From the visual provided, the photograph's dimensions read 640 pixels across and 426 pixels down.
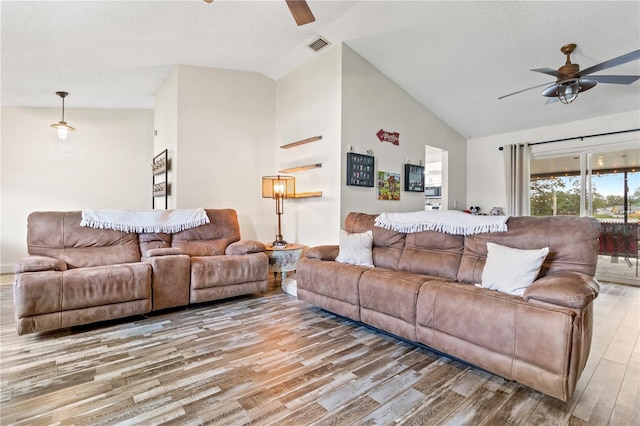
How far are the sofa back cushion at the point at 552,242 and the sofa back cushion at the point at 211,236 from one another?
9.14 ft

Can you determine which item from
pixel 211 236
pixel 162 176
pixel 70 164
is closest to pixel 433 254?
pixel 211 236

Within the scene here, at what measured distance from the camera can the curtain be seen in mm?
5609

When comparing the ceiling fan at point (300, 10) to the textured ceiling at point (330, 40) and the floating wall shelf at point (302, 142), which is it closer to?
the textured ceiling at point (330, 40)

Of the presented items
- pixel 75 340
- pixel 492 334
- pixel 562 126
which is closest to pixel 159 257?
pixel 75 340

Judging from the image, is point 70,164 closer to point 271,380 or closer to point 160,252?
point 160,252

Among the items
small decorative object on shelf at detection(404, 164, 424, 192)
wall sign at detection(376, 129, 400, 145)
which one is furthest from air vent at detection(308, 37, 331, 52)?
small decorative object on shelf at detection(404, 164, 424, 192)

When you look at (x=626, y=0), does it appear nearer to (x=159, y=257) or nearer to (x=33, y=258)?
(x=159, y=257)

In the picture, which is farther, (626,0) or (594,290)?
(626,0)

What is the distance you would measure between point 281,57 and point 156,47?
159 cm

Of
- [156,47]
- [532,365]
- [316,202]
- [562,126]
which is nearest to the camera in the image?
[532,365]

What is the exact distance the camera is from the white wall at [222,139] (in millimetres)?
4371

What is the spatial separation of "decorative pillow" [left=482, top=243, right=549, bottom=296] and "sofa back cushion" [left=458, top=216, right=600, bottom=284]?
0.47ft

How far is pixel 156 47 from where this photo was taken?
3674mm

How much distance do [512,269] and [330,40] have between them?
11.2 feet
